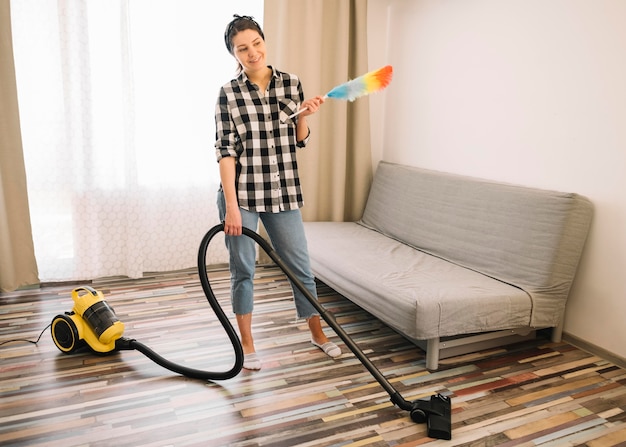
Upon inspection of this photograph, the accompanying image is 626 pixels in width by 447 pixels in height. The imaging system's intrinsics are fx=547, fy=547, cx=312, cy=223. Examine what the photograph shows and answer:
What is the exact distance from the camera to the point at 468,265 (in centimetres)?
283

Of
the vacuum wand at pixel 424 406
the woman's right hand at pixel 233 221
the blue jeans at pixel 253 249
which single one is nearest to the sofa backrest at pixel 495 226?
the vacuum wand at pixel 424 406

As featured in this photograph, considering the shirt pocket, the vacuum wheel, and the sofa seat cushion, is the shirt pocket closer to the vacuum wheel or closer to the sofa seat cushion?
the sofa seat cushion

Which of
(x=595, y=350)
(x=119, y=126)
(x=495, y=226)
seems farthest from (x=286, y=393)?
(x=119, y=126)

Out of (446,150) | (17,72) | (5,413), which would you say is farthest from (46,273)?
(446,150)

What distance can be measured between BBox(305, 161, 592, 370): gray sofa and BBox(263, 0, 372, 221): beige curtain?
71cm

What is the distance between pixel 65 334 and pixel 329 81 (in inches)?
92.9

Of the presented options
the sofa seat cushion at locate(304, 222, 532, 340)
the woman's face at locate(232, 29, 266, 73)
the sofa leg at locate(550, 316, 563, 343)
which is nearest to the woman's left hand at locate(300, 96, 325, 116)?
the woman's face at locate(232, 29, 266, 73)

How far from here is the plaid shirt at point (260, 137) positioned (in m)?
2.16

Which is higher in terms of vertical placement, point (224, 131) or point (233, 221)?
point (224, 131)

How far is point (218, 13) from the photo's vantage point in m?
3.54

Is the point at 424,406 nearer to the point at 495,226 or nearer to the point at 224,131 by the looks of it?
the point at 495,226

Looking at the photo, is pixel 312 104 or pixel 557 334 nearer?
pixel 312 104

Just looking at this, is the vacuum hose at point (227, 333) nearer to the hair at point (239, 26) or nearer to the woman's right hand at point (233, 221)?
the woman's right hand at point (233, 221)

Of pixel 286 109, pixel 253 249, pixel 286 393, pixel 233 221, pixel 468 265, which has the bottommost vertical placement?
pixel 286 393
